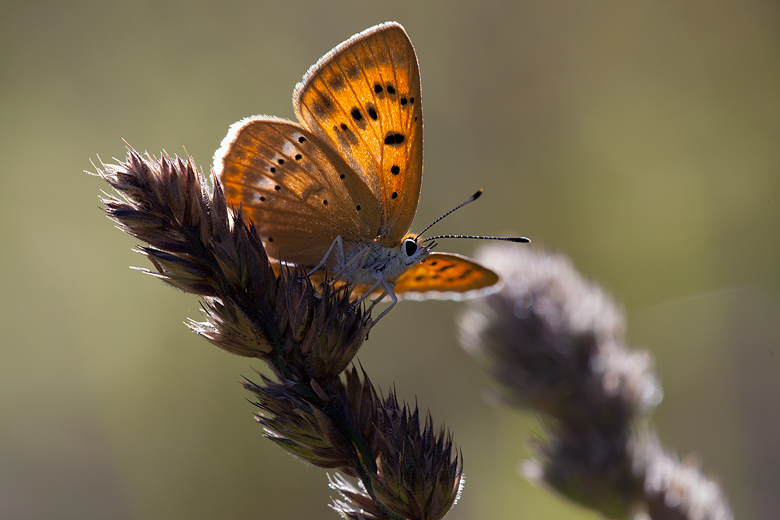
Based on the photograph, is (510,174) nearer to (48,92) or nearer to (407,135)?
(407,135)

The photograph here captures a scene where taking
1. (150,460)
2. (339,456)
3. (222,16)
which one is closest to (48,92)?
(222,16)

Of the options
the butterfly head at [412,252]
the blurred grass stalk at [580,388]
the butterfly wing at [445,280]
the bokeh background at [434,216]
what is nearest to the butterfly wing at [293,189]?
the butterfly head at [412,252]

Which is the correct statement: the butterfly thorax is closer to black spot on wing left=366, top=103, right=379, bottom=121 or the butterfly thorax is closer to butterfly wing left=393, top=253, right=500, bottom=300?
butterfly wing left=393, top=253, right=500, bottom=300

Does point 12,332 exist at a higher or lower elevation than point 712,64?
lower

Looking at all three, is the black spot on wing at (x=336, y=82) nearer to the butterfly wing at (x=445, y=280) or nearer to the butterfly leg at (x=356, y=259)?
the butterfly leg at (x=356, y=259)

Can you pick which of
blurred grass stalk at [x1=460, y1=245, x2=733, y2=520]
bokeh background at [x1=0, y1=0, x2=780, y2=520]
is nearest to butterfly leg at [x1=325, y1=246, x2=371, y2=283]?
blurred grass stalk at [x1=460, y1=245, x2=733, y2=520]

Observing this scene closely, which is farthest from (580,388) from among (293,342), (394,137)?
(293,342)
